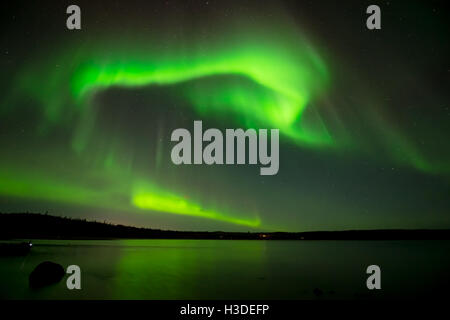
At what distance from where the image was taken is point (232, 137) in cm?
946

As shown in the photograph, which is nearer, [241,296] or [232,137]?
[232,137]

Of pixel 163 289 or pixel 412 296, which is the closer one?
pixel 412 296

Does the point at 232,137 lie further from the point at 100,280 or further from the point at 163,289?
the point at 100,280

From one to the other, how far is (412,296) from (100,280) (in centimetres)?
1312

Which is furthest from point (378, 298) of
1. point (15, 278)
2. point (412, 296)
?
point (15, 278)

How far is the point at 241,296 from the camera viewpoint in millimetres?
14852
